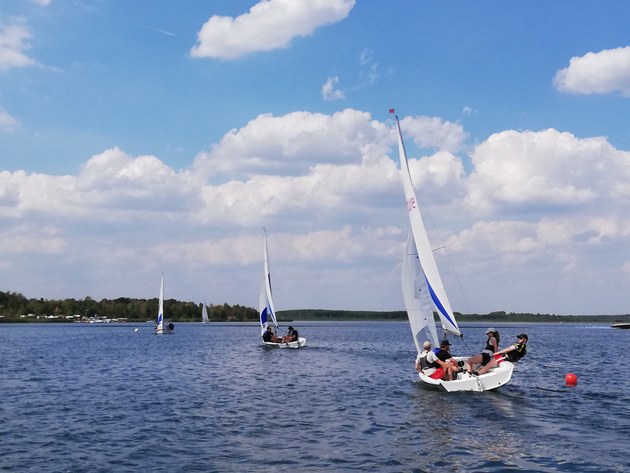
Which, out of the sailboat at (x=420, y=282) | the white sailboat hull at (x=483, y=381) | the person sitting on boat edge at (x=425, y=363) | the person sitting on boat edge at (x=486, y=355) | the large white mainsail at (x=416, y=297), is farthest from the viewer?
the large white mainsail at (x=416, y=297)

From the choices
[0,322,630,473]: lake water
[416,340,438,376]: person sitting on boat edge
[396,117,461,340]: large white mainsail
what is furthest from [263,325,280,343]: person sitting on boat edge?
[396,117,461,340]: large white mainsail

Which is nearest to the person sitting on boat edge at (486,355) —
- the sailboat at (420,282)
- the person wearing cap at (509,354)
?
the person wearing cap at (509,354)

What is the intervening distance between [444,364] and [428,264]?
5.45m

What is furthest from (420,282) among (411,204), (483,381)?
(483,381)

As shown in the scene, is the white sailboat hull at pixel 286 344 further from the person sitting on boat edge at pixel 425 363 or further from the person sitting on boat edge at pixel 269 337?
the person sitting on boat edge at pixel 425 363

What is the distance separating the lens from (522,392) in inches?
1276

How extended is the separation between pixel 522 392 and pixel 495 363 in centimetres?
241

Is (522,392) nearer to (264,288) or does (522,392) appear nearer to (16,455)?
(16,455)

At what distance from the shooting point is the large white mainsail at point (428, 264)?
3372cm

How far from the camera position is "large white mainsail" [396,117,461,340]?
33.7m

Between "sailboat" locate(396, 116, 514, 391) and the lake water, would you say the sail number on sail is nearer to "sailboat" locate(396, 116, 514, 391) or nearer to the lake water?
"sailboat" locate(396, 116, 514, 391)

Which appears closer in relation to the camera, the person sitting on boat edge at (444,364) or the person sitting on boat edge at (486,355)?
the person sitting on boat edge at (444,364)

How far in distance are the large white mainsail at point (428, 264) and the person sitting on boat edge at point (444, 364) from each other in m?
1.76

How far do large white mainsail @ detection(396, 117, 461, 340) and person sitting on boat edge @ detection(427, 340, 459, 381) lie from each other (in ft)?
5.78
